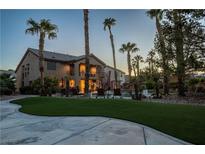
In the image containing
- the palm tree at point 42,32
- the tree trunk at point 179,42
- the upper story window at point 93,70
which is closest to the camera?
the tree trunk at point 179,42

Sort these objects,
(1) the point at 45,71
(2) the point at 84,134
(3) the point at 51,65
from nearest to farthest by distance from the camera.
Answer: (2) the point at 84,134, (1) the point at 45,71, (3) the point at 51,65

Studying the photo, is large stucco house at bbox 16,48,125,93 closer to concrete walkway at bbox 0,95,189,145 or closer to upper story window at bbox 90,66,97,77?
upper story window at bbox 90,66,97,77

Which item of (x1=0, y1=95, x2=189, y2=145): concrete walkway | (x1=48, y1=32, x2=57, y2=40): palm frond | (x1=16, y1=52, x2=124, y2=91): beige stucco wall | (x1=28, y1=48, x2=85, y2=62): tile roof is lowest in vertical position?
(x1=0, y1=95, x2=189, y2=145): concrete walkway

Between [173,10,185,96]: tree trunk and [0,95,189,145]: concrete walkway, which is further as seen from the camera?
[173,10,185,96]: tree trunk

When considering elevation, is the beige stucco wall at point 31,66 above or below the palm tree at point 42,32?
below

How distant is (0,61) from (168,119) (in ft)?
24.4

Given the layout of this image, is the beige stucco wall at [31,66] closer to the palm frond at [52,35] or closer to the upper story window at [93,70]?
the palm frond at [52,35]

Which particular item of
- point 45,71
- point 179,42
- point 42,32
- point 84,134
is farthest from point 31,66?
point 84,134

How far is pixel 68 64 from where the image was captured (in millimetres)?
23578

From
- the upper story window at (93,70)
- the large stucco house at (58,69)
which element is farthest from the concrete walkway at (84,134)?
the upper story window at (93,70)

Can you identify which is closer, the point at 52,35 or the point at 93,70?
the point at 52,35

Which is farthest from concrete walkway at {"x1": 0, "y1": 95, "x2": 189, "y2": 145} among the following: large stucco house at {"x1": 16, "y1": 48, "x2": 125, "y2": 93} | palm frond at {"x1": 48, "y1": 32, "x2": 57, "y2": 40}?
large stucco house at {"x1": 16, "y1": 48, "x2": 125, "y2": 93}

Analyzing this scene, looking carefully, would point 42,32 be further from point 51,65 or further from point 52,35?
point 51,65
